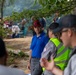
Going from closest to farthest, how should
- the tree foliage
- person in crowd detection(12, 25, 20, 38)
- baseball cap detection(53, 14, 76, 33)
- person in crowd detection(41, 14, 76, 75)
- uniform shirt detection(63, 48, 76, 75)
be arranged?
uniform shirt detection(63, 48, 76, 75), person in crowd detection(41, 14, 76, 75), baseball cap detection(53, 14, 76, 33), the tree foliage, person in crowd detection(12, 25, 20, 38)

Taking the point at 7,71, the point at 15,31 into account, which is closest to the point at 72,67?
the point at 7,71

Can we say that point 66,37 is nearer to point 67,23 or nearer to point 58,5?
point 67,23

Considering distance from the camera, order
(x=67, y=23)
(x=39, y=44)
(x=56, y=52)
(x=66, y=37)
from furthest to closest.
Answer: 1. (x=39, y=44)
2. (x=56, y=52)
3. (x=67, y=23)
4. (x=66, y=37)

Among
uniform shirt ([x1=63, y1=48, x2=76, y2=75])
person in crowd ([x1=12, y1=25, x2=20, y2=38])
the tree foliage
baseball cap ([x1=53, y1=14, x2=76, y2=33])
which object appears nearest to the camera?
uniform shirt ([x1=63, y1=48, x2=76, y2=75])

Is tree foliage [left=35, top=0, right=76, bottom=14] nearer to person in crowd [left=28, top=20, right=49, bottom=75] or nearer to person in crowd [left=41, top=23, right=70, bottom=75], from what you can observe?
person in crowd [left=28, top=20, right=49, bottom=75]

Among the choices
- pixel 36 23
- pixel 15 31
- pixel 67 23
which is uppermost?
pixel 67 23

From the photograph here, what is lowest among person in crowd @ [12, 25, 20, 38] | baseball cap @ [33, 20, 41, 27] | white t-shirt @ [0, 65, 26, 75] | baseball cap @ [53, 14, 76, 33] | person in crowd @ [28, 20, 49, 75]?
person in crowd @ [12, 25, 20, 38]

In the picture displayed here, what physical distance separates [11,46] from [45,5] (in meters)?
9.69

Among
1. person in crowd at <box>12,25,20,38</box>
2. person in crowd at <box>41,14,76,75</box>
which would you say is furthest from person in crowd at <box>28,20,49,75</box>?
person in crowd at <box>12,25,20,38</box>

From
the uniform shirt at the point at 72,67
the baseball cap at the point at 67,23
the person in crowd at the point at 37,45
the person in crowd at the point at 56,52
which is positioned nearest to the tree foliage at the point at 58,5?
the person in crowd at the point at 37,45

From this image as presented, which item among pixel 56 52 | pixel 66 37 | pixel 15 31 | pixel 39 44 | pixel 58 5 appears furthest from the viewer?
pixel 15 31

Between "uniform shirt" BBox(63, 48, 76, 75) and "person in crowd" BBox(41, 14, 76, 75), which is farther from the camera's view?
"person in crowd" BBox(41, 14, 76, 75)

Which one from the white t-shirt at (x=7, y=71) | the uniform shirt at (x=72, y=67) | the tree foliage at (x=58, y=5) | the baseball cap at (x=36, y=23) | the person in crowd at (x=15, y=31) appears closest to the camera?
the white t-shirt at (x=7, y=71)

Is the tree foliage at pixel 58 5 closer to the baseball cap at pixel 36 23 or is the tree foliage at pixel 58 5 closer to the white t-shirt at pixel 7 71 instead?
the baseball cap at pixel 36 23
